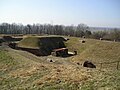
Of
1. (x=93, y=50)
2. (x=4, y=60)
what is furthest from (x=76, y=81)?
(x=93, y=50)

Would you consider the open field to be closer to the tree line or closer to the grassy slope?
the grassy slope

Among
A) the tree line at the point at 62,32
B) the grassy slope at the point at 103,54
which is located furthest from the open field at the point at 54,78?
the tree line at the point at 62,32

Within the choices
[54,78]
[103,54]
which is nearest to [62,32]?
[103,54]

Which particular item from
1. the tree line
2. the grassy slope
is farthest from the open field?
the tree line

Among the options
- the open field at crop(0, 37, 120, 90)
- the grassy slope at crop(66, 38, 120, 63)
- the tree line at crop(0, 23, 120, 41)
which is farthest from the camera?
the tree line at crop(0, 23, 120, 41)

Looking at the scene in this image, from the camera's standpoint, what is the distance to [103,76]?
1121cm

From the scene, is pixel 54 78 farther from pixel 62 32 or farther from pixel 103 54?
pixel 62 32

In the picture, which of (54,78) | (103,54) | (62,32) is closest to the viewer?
(54,78)

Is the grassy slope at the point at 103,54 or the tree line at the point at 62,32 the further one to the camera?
the tree line at the point at 62,32

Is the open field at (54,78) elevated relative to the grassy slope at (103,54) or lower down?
elevated

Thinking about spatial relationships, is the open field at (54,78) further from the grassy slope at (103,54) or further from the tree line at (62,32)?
the tree line at (62,32)

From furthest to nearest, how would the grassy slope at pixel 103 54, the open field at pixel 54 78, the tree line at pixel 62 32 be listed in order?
the tree line at pixel 62 32 < the grassy slope at pixel 103 54 < the open field at pixel 54 78

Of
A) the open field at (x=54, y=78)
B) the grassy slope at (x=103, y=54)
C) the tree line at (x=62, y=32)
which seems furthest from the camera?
the tree line at (x=62, y=32)

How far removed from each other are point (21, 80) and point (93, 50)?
2761cm
